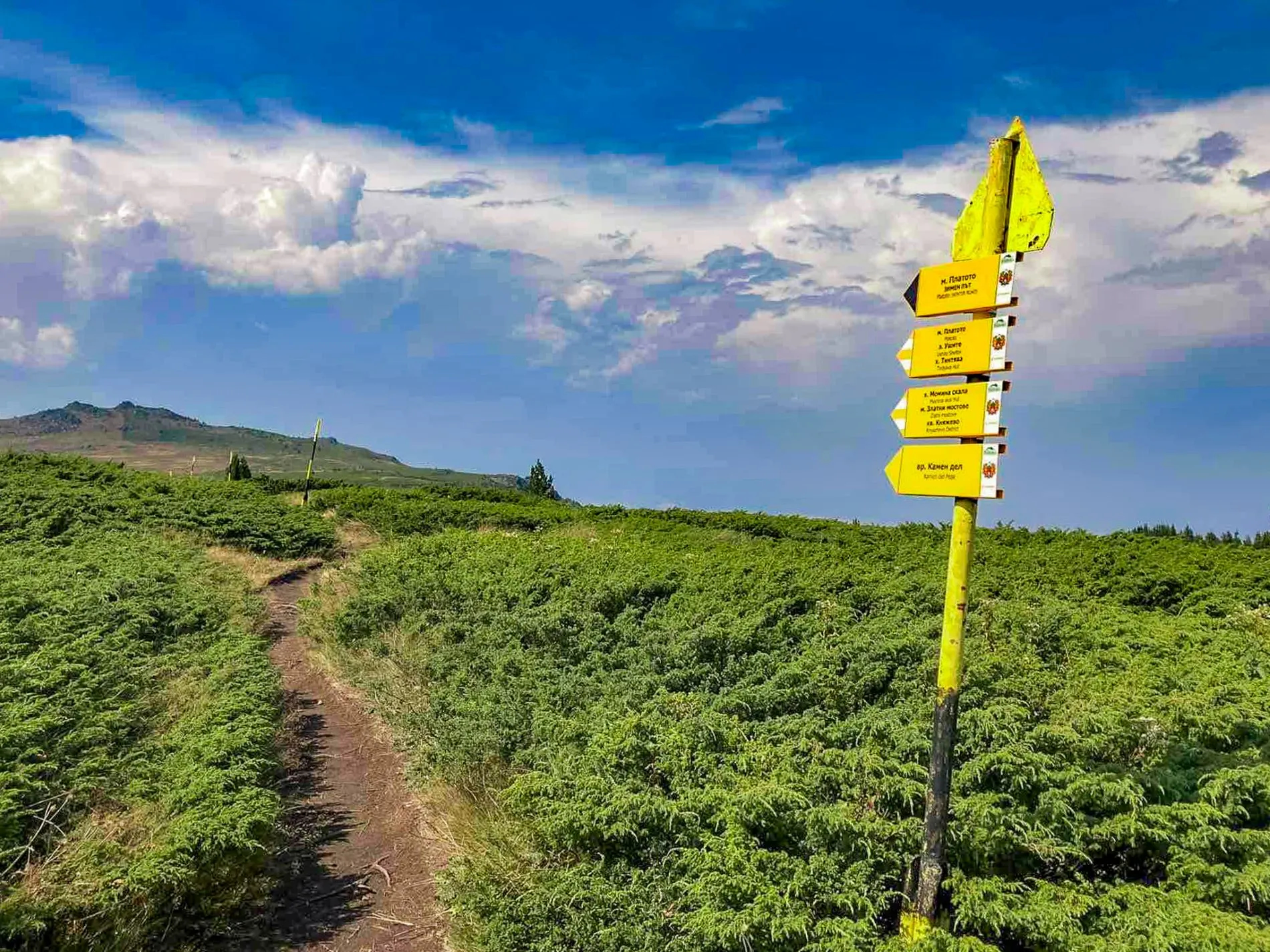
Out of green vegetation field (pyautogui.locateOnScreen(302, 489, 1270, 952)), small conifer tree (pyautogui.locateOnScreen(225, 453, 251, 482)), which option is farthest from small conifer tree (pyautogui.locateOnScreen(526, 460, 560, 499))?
green vegetation field (pyautogui.locateOnScreen(302, 489, 1270, 952))

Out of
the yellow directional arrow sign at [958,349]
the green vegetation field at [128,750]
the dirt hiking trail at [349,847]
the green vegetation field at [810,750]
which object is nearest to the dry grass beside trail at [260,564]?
the green vegetation field at [128,750]

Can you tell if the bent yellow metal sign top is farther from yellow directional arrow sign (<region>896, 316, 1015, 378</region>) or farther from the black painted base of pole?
the black painted base of pole

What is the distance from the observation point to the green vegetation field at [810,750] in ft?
14.3

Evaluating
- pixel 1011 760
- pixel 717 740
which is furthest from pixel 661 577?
pixel 1011 760

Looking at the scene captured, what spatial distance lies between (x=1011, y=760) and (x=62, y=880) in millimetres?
5667

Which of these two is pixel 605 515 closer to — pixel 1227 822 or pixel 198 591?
pixel 198 591

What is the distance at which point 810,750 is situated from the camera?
19.0 feet

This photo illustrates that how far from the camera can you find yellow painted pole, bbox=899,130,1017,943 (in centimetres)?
434

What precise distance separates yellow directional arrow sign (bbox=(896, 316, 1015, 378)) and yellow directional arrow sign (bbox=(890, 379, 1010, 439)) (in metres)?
0.09

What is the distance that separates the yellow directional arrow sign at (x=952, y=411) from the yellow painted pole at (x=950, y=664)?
128 mm

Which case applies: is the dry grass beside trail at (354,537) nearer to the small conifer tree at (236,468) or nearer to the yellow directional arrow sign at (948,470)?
the small conifer tree at (236,468)

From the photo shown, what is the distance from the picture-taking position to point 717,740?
6.09m

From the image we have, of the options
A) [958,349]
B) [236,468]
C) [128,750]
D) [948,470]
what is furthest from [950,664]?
[236,468]

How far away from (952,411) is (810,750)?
108 inches
